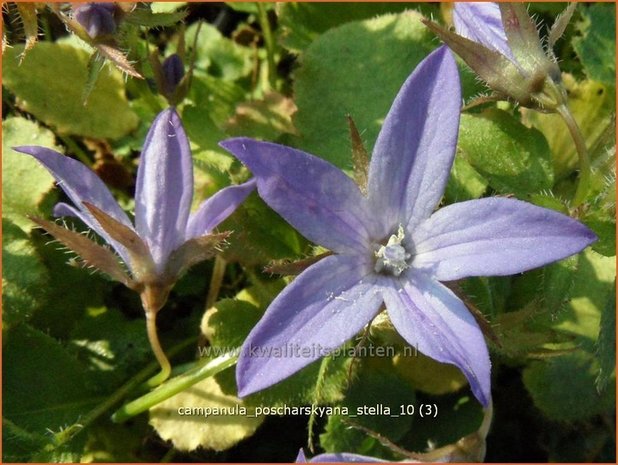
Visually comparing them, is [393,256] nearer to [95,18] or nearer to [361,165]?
[361,165]

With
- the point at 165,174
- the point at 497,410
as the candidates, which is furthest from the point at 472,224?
the point at 497,410

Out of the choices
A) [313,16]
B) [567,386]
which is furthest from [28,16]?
[567,386]

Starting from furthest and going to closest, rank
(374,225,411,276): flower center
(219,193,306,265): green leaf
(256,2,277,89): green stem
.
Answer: (256,2,277,89): green stem < (219,193,306,265): green leaf < (374,225,411,276): flower center

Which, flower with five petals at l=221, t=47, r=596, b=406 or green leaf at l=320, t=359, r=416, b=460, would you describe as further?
green leaf at l=320, t=359, r=416, b=460

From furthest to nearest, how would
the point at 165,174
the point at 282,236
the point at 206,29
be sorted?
the point at 206,29
the point at 282,236
the point at 165,174

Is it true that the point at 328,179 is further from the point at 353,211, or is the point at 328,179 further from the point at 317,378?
the point at 317,378

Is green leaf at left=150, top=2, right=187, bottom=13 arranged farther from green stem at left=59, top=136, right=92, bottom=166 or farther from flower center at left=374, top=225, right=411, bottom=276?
flower center at left=374, top=225, right=411, bottom=276

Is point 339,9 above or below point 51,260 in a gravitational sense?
above

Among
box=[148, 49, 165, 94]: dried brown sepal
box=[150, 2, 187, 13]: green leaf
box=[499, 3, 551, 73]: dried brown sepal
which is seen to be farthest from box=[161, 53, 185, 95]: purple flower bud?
box=[499, 3, 551, 73]: dried brown sepal
